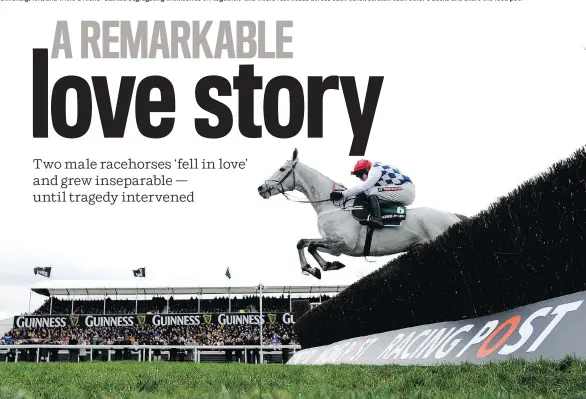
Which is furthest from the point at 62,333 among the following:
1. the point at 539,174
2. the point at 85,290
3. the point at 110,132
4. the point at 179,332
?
the point at 539,174

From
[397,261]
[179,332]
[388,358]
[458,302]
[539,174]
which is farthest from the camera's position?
[179,332]

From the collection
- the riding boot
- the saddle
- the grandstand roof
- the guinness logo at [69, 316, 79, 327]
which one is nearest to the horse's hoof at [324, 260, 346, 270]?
the saddle

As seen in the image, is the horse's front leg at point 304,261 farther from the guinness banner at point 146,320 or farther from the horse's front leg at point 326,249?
the guinness banner at point 146,320

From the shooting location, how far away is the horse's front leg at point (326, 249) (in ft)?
37.0

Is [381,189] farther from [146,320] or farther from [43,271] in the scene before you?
[43,271]

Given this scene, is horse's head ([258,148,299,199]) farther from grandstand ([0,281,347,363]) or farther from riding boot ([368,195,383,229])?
grandstand ([0,281,347,363])

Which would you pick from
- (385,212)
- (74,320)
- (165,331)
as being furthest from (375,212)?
(74,320)

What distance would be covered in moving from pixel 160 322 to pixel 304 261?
32035mm

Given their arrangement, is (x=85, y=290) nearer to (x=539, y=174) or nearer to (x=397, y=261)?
(x=397, y=261)

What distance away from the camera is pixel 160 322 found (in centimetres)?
4119

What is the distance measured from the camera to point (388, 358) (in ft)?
29.7

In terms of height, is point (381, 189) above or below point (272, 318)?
above

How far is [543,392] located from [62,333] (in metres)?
42.5

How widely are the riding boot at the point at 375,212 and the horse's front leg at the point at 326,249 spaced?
78cm
